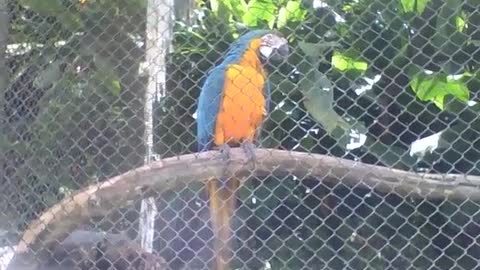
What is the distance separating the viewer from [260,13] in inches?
90.6

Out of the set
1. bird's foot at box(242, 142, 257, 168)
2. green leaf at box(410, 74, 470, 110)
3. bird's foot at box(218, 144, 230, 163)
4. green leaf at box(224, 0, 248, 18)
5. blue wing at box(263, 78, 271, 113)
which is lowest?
green leaf at box(410, 74, 470, 110)

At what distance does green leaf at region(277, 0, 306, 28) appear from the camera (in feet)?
7.05

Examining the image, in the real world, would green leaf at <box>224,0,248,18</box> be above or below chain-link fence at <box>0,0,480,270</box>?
above

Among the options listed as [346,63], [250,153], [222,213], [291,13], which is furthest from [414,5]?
[222,213]

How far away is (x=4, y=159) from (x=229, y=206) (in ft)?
1.90

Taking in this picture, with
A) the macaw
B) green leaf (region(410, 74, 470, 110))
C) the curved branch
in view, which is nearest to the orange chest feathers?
the macaw

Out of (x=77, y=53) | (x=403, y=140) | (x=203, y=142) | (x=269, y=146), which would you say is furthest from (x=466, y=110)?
(x=77, y=53)

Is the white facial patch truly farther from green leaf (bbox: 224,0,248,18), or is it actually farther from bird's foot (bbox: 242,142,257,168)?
bird's foot (bbox: 242,142,257,168)

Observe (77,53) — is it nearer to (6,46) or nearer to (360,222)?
(6,46)

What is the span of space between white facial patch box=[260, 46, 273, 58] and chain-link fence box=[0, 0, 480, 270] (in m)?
0.02

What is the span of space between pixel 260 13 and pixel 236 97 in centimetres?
24

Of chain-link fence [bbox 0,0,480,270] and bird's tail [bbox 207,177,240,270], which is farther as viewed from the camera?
bird's tail [bbox 207,177,240,270]

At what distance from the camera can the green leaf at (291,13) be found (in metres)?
2.15

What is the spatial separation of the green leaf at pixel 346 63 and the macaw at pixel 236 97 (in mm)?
131
